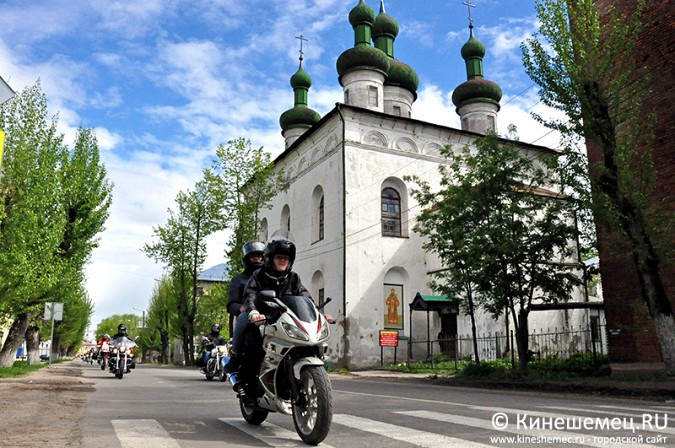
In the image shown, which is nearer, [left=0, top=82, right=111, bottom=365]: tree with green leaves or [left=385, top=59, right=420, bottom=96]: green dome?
[left=0, top=82, right=111, bottom=365]: tree with green leaves

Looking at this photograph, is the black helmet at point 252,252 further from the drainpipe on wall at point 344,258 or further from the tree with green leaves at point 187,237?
the tree with green leaves at point 187,237

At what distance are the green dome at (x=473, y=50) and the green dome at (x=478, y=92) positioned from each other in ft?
7.79

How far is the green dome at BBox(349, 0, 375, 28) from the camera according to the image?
35375 mm

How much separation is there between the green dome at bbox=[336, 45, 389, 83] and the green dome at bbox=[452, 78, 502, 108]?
7930 mm

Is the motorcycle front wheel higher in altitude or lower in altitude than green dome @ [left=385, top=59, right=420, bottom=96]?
lower

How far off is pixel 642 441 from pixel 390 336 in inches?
748

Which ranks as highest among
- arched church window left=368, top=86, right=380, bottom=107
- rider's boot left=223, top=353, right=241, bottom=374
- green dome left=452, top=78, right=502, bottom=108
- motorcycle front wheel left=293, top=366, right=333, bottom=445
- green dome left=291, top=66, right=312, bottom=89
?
Answer: green dome left=291, top=66, right=312, bottom=89

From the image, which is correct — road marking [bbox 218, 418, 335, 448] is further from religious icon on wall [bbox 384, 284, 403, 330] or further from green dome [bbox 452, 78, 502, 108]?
green dome [bbox 452, 78, 502, 108]

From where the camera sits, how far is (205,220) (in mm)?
37188

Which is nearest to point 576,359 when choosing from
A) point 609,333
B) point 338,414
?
point 609,333

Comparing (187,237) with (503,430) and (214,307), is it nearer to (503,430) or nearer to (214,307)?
(214,307)

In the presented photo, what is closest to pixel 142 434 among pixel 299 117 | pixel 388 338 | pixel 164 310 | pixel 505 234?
Result: pixel 505 234

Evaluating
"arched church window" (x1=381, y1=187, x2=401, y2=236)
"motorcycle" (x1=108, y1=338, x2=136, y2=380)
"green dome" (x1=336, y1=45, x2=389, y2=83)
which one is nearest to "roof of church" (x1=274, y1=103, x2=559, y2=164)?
"arched church window" (x1=381, y1=187, x2=401, y2=236)

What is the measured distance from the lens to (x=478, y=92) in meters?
38.2
